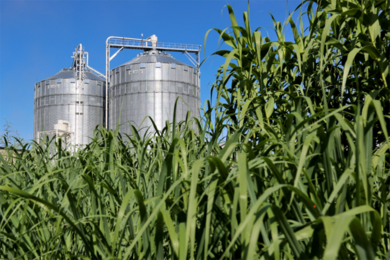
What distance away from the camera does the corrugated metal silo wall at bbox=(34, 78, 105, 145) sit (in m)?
18.2

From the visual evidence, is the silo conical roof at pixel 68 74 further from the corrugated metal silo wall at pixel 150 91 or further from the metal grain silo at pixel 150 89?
the corrugated metal silo wall at pixel 150 91

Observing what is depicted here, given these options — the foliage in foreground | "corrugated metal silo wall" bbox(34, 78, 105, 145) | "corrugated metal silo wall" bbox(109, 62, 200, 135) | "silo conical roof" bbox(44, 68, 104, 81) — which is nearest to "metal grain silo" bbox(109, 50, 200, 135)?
"corrugated metal silo wall" bbox(109, 62, 200, 135)

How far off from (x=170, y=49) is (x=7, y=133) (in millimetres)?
18040

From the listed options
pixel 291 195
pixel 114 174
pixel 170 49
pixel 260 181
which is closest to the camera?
pixel 291 195

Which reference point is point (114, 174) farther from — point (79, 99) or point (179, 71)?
point (79, 99)

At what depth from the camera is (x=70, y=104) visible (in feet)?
59.8

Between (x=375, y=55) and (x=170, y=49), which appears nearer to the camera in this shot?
(x=375, y=55)

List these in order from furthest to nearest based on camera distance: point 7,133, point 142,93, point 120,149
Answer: point 142,93, point 7,133, point 120,149

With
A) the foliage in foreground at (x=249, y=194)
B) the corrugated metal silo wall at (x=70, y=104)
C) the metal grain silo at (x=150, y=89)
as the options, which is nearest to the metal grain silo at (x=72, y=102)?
the corrugated metal silo wall at (x=70, y=104)

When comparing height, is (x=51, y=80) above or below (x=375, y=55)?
above

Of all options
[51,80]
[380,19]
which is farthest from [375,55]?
[51,80]

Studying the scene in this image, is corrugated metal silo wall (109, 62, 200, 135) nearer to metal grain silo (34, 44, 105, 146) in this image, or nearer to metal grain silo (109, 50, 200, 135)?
metal grain silo (109, 50, 200, 135)

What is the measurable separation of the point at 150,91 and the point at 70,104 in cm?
461

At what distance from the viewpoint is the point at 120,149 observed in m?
2.02
